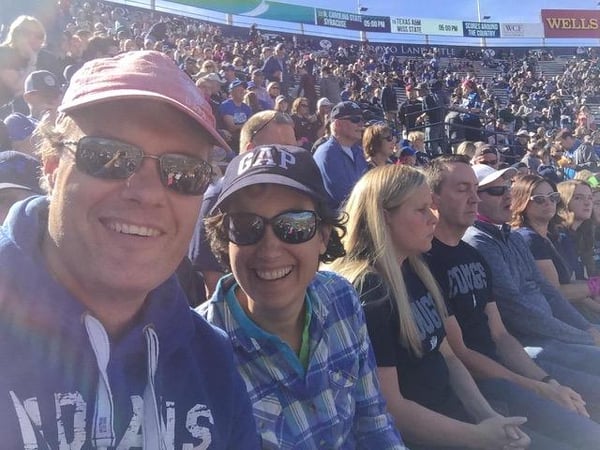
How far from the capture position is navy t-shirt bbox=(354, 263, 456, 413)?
2166mm

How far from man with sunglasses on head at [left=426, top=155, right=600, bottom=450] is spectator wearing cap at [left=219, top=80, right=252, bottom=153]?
3586 millimetres

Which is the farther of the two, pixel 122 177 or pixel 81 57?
pixel 81 57

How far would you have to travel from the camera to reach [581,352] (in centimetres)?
331

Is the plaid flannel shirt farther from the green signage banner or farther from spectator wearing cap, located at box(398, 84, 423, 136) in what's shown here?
the green signage banner

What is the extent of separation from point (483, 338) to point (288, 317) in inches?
70.3

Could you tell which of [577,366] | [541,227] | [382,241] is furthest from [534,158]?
[382,241]

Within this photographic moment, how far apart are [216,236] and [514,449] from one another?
5.12 feet

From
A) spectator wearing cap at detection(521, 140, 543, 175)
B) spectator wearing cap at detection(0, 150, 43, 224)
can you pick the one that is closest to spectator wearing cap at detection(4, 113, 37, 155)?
spectator wearing cap at detection(0, 150, 43, 224)

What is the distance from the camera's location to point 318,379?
5.44ft

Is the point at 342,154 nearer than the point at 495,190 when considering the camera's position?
No

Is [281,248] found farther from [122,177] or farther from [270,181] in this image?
[122,177]

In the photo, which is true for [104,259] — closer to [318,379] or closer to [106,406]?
[106,406]

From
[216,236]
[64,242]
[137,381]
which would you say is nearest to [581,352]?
[216,236]

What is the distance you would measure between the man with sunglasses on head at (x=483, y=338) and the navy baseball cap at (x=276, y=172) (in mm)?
1457
